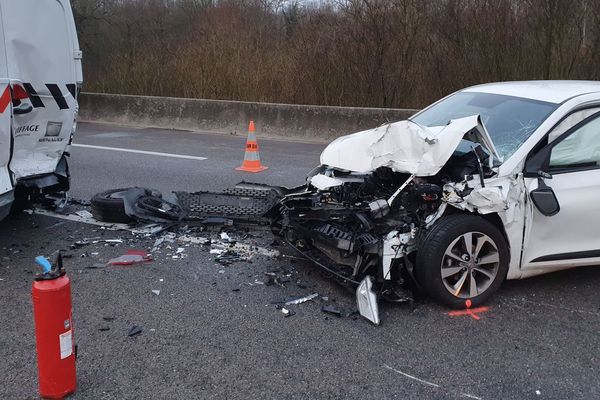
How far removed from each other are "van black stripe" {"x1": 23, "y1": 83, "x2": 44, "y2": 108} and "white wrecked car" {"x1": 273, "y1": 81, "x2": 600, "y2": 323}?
2423mm

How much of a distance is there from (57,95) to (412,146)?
322 centimetres

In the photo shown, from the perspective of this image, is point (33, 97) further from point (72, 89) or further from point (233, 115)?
point (233, 115)

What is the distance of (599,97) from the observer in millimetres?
4324

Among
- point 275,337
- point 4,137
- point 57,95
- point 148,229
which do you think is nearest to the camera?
point 275,337

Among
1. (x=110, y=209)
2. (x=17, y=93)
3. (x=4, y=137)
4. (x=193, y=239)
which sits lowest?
(x=193, y=239)

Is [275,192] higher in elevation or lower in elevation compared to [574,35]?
lower

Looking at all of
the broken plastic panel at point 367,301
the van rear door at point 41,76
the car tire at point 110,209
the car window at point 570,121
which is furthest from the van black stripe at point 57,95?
the car window at point 570,121

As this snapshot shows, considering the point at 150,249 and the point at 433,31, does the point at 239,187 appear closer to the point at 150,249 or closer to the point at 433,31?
the point at 150,249

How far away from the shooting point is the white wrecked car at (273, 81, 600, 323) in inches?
155

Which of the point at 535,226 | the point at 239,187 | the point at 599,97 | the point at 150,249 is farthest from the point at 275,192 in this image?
the point at 599,97

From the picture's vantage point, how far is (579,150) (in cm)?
425

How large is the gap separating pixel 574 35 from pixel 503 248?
987cm

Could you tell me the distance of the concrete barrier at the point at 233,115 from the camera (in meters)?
13.0

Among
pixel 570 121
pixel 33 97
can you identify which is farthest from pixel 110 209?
pixel 570 121
